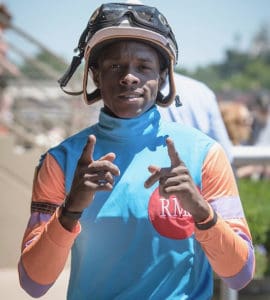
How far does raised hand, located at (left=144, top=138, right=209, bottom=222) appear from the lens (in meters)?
1.89

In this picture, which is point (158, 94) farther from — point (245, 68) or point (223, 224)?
point (245, 68)

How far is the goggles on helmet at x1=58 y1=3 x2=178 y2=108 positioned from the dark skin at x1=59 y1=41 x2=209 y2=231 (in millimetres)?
49

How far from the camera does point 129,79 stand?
7.01 ft

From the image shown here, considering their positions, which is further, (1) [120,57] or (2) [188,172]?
(1) [120,57]

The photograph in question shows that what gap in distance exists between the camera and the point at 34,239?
2080 mm

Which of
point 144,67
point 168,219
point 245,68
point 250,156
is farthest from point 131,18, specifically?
point 245,68

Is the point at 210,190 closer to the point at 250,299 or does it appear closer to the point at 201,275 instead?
A: the point at 201,275

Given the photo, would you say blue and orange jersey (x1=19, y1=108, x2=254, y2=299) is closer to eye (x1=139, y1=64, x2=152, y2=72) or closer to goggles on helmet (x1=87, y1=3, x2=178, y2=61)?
eye (x1=139, y1=64, x2=152, y2=72)

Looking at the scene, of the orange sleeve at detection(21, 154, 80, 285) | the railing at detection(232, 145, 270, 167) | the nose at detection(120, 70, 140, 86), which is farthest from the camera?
the railing at detection(232, 145, 270, 167)

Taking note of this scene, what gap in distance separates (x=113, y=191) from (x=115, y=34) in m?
0.43

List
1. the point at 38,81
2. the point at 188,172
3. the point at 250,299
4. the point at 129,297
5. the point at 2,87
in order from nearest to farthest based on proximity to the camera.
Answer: the point at 188,172
the point at 129,297
the point at 250,299
the point at 38,81
the point at 2,87

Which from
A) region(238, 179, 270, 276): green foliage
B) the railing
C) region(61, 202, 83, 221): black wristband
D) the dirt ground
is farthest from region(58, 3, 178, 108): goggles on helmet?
the dirt ground

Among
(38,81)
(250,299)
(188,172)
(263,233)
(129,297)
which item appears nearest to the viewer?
(188,172)

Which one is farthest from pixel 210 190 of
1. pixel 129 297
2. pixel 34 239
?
pixel 34 239
